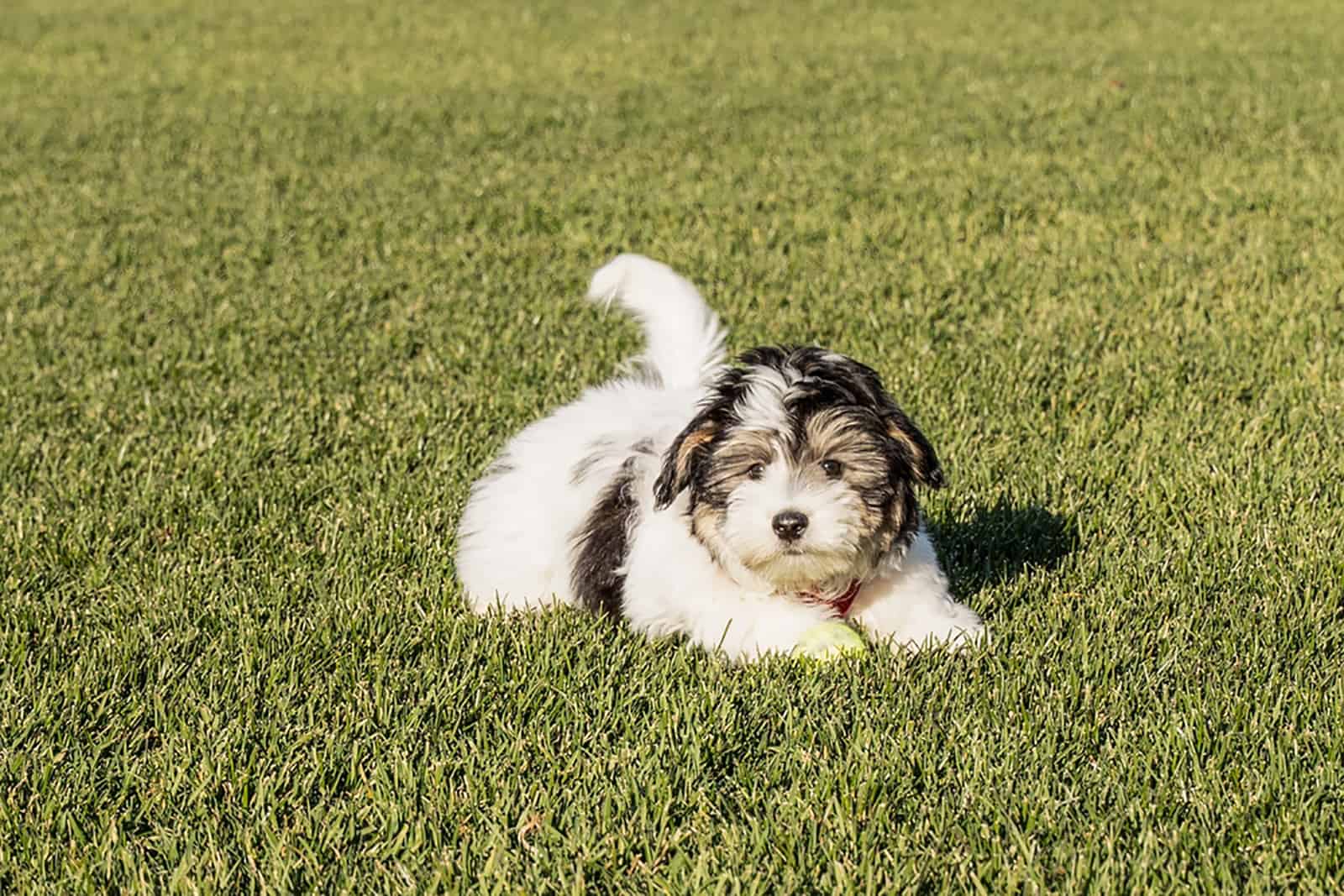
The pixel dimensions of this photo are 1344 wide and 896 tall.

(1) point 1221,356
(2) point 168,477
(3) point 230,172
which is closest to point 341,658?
(2) point 168,477

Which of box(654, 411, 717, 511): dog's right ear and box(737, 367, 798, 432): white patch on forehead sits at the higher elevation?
box(737, 367, 798, 432): white patch on forehead

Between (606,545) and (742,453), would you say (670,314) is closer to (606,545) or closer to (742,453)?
Result: (606,545)

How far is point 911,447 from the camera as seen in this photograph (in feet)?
12.4

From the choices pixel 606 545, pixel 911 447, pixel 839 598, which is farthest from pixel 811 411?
pixel 606 545

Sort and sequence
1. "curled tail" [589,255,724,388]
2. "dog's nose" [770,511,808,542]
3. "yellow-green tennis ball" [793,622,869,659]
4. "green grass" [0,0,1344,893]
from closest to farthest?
"green grass" [0,0,1344,893] → "dog's nose" [770,511,808,542] → "yellow-green tennis ball" [793,622,869,659] → "curled tail" [589,255,724,388]

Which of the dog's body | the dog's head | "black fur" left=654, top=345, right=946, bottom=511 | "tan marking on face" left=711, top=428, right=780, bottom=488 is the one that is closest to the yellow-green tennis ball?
the dog's body

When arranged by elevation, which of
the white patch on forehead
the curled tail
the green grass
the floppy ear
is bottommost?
the green grass

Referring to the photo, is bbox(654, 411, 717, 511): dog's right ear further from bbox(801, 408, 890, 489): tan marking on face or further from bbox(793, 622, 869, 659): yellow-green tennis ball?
bbox(793, 622, 869, 659): yellow-green tennis ball

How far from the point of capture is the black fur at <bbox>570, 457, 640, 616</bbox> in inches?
166

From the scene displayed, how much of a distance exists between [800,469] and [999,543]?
4.58 feet

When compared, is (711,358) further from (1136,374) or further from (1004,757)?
(1136,374)

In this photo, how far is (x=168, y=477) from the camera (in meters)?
5.73

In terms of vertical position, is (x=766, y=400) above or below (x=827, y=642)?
above

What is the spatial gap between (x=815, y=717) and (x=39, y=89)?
1602 cm
